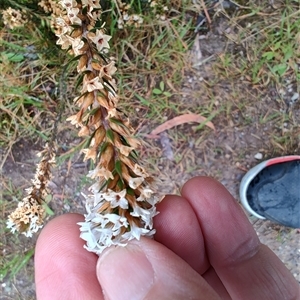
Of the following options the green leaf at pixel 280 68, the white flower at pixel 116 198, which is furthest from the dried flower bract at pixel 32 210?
the green leaf at pixel 280 68

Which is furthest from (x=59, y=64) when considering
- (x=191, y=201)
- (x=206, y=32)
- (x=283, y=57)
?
(x=283, y=57)

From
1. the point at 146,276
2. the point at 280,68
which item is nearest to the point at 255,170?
the point at 280,68

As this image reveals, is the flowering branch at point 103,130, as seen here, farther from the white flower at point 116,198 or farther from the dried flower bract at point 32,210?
the dried flower bract at point 32,210

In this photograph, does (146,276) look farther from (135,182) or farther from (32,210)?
(32,210)

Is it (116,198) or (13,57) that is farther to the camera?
(13,57)

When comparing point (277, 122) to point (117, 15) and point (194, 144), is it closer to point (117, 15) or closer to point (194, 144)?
point (194, 144)

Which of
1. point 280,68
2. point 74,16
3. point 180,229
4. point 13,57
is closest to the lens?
point 74,16
